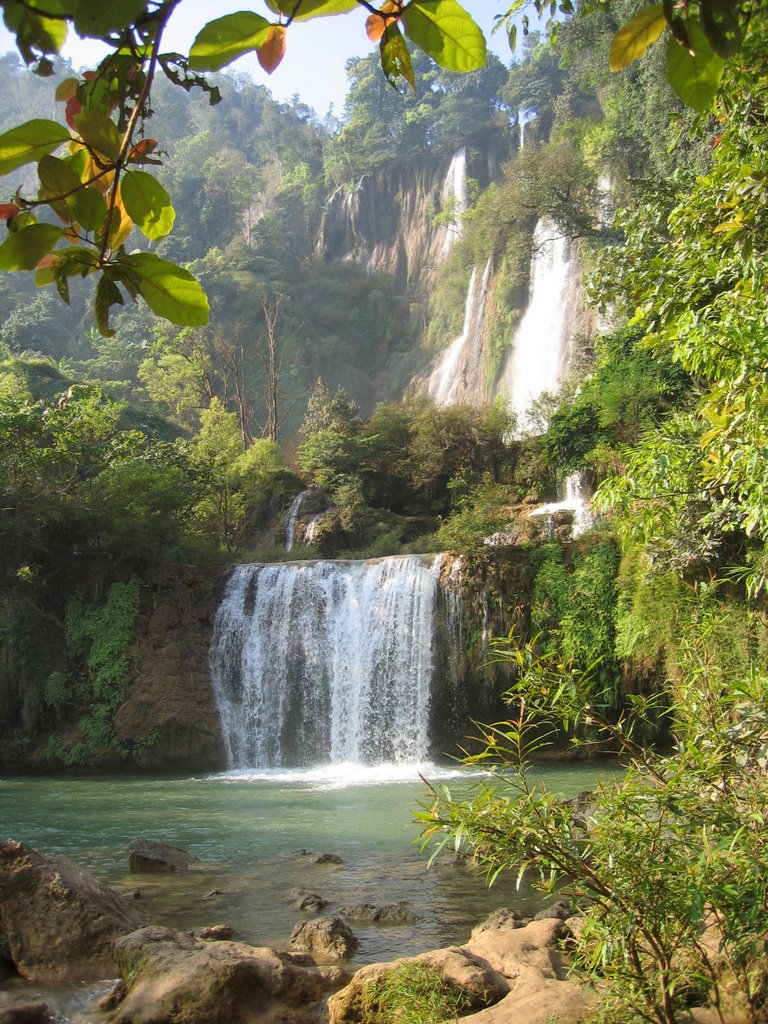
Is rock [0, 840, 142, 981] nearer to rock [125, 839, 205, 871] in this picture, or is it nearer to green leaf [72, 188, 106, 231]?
rock [125, 839, 205, 871]

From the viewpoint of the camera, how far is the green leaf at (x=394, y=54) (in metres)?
1.05

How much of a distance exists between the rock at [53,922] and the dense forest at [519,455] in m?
3.05

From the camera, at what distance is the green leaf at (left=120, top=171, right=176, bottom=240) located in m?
0.95

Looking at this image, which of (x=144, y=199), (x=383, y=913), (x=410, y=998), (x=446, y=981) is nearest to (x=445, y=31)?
(x=144, y=199)

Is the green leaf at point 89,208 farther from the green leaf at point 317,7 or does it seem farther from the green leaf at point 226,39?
the green leaf at point 317,7

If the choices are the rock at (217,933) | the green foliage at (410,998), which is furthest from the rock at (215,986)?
the rock at (217,933)

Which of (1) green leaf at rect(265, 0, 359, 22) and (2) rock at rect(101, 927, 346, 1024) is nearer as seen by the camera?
(1) green leaf at rect(265, 0, 359, 22)

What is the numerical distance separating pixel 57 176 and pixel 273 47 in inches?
10.3

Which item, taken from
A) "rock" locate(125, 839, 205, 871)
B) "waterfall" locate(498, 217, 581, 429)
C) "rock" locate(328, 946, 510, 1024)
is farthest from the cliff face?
"waterfall" locate(498, 217, 581, 429)

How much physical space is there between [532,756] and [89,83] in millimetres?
13666

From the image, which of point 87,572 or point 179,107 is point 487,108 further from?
point 87,572

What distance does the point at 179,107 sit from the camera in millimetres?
69938

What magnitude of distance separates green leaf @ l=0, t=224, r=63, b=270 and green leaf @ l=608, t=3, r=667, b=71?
620mm

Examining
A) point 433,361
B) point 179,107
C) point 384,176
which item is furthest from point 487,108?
point 179,107
